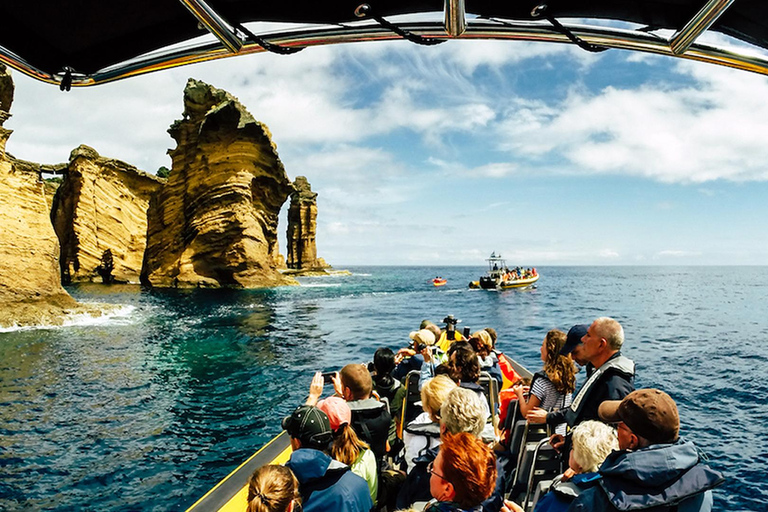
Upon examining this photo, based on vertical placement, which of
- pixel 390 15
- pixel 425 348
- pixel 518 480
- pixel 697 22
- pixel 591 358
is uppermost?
pixel 390 15

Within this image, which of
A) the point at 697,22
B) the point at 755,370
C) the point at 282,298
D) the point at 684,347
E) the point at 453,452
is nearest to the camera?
the point at 697,22

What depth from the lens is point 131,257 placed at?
214ft

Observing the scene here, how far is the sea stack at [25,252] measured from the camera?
20344 mm

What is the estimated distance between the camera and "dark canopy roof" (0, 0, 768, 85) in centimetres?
156

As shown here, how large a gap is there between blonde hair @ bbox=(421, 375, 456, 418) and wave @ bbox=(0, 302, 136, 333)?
77.7 ft

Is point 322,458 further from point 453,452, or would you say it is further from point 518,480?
point 518,480

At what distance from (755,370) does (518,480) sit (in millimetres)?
16851

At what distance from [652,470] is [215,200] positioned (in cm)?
5060

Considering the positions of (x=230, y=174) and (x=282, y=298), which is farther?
(x=230, y=174)

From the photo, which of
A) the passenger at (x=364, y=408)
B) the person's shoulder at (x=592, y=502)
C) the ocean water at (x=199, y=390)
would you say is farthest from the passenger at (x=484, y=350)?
the ocean water at (x=199, y=390)

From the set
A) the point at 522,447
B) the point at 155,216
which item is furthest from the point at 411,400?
the point at 155,216

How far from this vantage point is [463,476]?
7.12 ft

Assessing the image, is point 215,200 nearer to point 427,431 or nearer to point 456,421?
point 427,431

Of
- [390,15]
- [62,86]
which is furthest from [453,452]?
[62,86]
